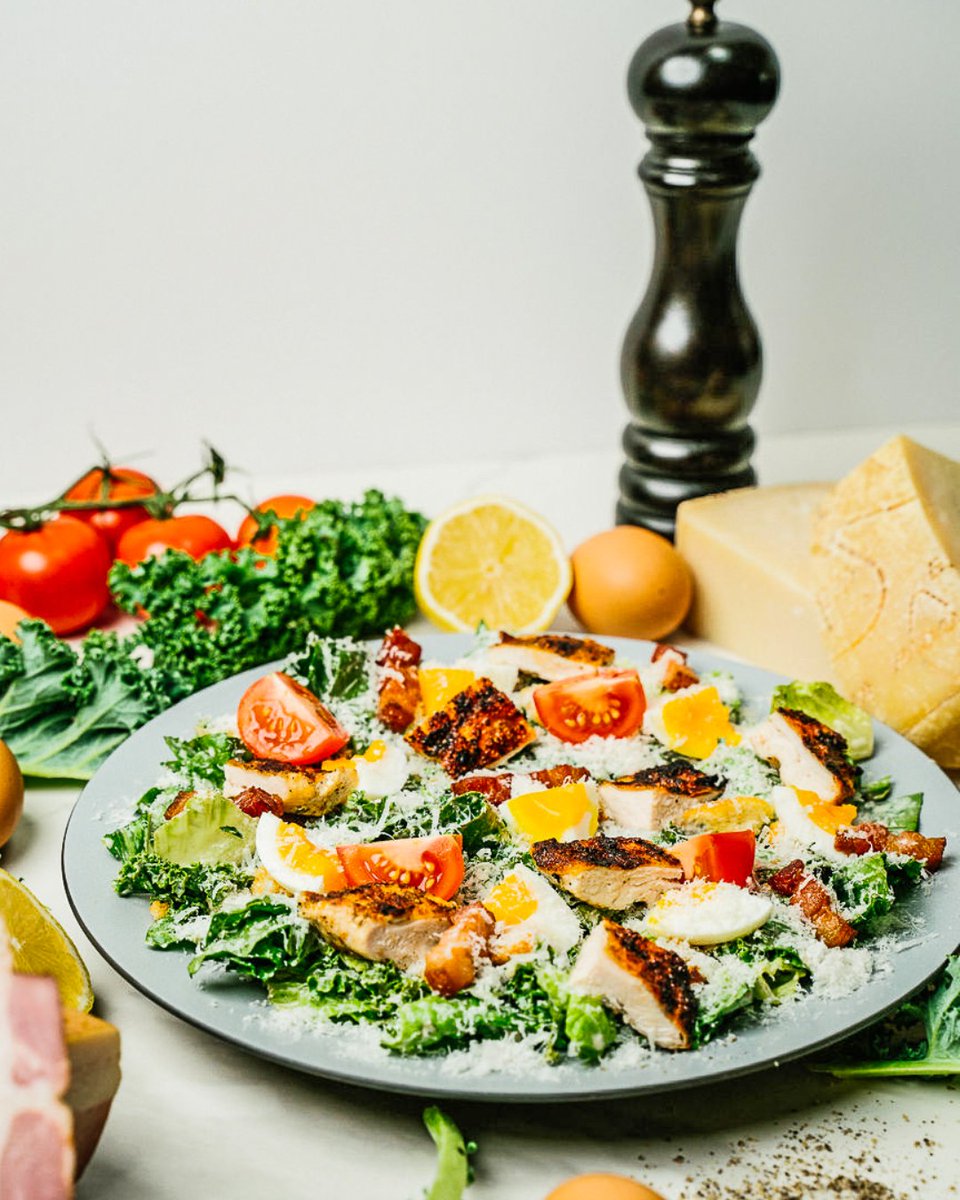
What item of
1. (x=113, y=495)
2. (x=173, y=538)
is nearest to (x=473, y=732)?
(x=173, y=538)

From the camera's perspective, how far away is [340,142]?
15.2 feet

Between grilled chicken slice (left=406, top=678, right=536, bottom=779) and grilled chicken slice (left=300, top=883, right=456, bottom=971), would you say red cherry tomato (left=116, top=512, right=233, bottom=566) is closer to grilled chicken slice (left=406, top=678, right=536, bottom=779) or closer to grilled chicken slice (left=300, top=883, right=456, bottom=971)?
grilled chicken slice (left=406, top=678, right=536, bottom=779)

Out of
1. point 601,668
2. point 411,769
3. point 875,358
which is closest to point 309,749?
point 411,769

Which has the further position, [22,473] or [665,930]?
[22,473]

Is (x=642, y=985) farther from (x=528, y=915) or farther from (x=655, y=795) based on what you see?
(x=655, y=795)

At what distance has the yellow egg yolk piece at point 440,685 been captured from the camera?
9.67ft

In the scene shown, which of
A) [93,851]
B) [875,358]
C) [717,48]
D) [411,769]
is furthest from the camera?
[875,358]

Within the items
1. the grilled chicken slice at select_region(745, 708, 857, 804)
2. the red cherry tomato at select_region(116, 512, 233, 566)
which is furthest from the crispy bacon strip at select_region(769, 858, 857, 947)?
the red cherry tomato at select_region(116, 512, 233, 566)

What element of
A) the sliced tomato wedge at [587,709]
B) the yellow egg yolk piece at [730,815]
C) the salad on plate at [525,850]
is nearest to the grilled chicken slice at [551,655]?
the salad on plate at [525,850]

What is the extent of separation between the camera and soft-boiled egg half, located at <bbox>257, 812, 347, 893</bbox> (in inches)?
89.7

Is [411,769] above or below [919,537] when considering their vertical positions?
below

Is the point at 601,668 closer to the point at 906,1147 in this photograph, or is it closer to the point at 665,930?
the point at 665,930

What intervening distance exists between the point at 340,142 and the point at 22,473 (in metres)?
1.54

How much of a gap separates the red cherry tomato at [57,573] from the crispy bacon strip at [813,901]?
210 centimetres
